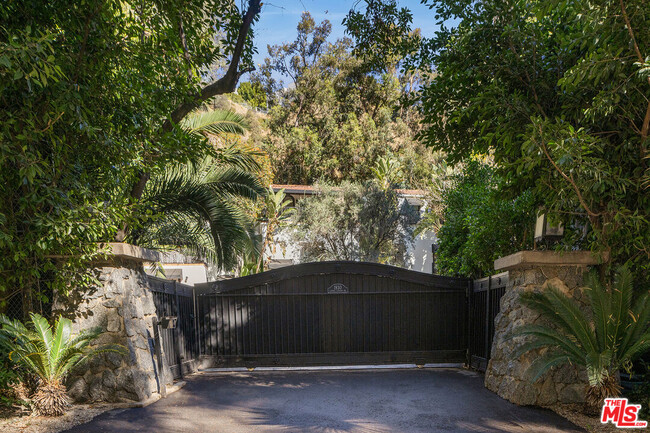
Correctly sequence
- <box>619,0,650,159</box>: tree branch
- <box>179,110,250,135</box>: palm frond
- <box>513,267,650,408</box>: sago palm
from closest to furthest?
<box>619,0,650,159</box>: tree branch, <box>513,267,650,408</box>: sago palm, <box>179,110,250,135</box>: palm frond

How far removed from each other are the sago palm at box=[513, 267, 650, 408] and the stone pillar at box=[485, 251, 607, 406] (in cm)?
46

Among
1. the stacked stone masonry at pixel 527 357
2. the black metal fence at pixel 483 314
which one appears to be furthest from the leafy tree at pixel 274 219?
the stacked stone masonry at pixel 527 357

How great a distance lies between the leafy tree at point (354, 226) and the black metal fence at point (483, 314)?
32.0 ft

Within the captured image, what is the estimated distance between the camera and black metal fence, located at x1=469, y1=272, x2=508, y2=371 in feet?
26.4

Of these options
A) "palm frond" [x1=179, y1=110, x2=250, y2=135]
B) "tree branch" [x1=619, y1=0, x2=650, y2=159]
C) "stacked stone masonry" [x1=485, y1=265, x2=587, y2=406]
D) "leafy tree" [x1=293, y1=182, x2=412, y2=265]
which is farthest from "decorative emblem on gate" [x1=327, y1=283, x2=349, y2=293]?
"leafy tree" [x1=293, y1=182, x2=412, y2=265]

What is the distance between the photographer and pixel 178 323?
8.31m

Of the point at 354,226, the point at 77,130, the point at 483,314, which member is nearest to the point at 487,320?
the point at 483,314

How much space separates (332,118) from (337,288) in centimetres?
1929

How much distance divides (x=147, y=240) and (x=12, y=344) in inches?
162

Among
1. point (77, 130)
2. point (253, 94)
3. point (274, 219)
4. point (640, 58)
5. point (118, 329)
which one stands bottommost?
point (118, 329)

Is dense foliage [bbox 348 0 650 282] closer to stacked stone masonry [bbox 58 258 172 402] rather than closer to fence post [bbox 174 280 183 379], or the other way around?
stacked stone masonry [bbox 58 258 172 402]

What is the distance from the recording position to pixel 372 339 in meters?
9.57

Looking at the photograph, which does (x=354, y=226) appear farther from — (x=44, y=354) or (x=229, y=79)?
(x=44, y=354)

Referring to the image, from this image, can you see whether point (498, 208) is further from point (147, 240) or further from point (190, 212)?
point (147, 240)
